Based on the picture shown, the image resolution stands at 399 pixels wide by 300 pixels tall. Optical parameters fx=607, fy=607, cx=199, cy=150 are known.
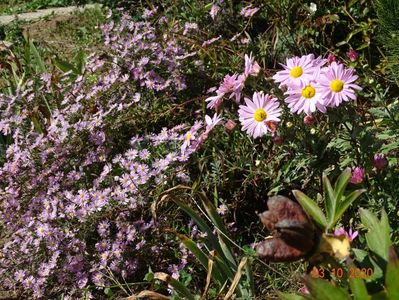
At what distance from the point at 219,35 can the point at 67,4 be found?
12.9 feet

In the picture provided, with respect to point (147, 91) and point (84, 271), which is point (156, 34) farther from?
point (84, 271)

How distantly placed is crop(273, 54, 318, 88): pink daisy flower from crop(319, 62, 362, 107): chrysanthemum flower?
7cm

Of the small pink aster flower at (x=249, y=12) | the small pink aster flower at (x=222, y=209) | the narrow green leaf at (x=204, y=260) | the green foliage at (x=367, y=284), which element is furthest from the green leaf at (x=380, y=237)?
the small pink aster flower at (x=249, y=12)

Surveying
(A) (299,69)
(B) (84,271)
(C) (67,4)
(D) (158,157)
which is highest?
(A) (299,69)

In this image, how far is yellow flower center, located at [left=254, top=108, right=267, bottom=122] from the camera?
2086mm

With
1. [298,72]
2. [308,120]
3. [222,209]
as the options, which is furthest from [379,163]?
[222,209]

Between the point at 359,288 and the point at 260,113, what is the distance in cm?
89

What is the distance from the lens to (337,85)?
185 centimetres

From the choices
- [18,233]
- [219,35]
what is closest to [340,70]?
[18,233]

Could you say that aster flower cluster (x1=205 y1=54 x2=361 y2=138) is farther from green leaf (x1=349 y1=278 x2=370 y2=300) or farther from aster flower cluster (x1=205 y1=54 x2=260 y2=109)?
green leaf (x1=349 y1=278 x2=370 y2=300)

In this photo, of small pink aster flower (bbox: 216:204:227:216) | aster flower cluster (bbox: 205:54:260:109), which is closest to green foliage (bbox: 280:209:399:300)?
aster flower cluster (bbox: 205:54:260:109)

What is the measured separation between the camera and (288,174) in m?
2.54

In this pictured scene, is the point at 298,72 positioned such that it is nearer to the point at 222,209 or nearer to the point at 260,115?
the point at 260,115

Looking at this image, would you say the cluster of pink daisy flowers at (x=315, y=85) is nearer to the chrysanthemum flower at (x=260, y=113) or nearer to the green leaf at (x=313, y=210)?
the chrysanthemum flower at (x=260, y=113)
